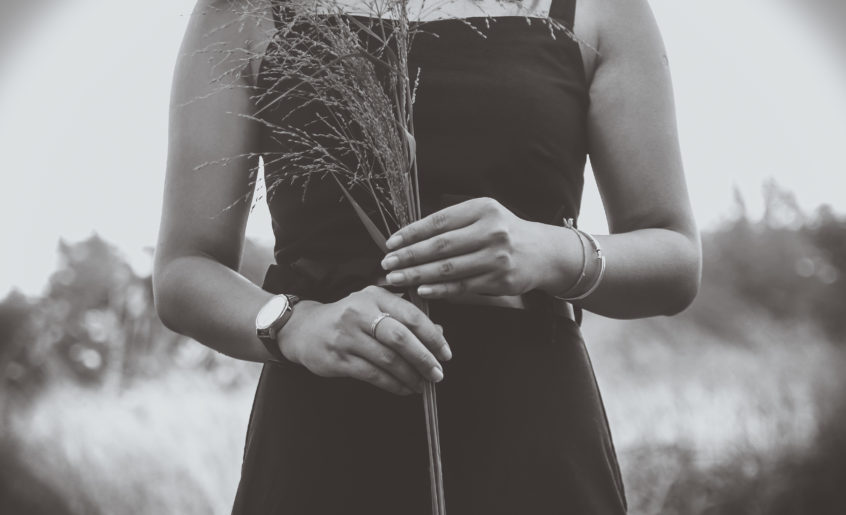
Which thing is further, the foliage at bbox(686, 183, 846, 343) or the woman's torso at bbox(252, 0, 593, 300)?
the foliage at bbox(686, 183, 846, 343)

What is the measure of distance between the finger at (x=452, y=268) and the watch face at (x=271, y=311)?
9.1 inches

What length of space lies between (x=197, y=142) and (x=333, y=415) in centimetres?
55

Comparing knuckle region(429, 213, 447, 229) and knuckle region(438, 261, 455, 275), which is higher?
knuckle region(429, 213, 447, 229)

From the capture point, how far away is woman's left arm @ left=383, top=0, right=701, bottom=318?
3.28 feet

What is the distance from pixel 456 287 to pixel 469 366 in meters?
0.22

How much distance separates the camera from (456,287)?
1014 mm

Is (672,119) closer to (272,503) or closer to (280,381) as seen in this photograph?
(280,381)

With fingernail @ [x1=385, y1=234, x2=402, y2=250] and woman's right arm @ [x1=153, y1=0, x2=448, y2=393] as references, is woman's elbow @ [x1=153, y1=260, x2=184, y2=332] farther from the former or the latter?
fingernail @ [x1=385, y1=234, x2=402, y2=250]

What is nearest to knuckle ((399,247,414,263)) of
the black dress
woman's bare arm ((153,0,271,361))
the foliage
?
the black dress

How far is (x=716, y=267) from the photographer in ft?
20.2

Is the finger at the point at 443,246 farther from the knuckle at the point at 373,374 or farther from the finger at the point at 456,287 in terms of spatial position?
the knuckle at the point at 373,374

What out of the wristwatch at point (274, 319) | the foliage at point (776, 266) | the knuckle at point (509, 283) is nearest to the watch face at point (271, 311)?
the wristwatch at point (274, 319)

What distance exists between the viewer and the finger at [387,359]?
997 millimetres

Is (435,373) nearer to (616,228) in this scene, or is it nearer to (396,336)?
(396,336)
